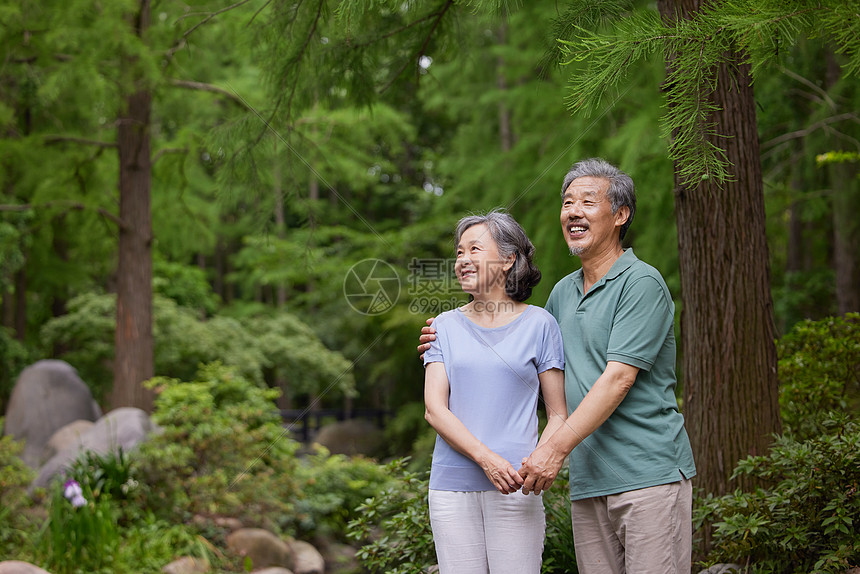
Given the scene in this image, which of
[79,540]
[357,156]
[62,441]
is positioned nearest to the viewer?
[79,540]

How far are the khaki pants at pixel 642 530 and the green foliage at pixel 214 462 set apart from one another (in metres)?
3.84

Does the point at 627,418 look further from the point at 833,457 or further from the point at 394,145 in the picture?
the point at 394,145

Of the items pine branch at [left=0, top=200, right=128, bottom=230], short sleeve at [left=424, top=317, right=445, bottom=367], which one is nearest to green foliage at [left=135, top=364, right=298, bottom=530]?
pine branch at [left=0, top=200, right=128, bottom=230]

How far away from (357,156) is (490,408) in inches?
354

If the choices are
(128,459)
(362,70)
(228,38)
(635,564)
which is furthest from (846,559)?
(228,38)

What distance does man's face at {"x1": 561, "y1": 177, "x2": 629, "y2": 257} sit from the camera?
80.9 inches

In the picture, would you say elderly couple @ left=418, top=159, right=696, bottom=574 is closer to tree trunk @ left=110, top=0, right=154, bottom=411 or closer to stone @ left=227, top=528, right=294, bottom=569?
stone @ left=227, top=528, right=294, bottom=569

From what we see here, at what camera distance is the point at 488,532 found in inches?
76.9

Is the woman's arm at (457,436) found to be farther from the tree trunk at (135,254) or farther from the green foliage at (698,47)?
the tree trunk at (135,254)

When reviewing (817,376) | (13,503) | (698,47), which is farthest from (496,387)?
(13,503)

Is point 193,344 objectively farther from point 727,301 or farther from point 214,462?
point 727,301

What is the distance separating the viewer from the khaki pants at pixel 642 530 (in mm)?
1891

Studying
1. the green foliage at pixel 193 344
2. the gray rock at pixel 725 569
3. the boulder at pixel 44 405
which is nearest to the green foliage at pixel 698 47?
the gray rock at pixel 725 569

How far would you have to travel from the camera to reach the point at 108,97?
6863 millimetres
